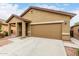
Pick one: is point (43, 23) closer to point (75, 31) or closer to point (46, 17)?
point (46, 17)

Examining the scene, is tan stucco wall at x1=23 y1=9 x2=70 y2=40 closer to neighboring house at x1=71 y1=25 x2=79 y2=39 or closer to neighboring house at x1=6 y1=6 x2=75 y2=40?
neighboring house at x1=6 y1=6 x2=75 y2=40

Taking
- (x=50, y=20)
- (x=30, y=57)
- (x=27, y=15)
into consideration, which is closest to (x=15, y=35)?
(x=27, y=15)

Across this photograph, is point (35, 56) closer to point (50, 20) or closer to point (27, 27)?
point (50, 20)

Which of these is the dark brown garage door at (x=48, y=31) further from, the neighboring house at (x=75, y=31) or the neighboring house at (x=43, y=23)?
the neighboring house at (x=75, y=31)

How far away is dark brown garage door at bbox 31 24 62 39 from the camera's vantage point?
7367 mm

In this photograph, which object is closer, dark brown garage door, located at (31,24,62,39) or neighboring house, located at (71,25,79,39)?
neighboring house, located at (71,25,79,39)

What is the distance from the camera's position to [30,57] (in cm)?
452

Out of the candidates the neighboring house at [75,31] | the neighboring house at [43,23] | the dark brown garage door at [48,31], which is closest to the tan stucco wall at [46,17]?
the neighboring house at [43,23]

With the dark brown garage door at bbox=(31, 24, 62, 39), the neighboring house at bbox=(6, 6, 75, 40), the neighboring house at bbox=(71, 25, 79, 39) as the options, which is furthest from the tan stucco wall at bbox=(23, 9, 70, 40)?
the dark brown garage door at bbox=(31, 24, 62, 39)

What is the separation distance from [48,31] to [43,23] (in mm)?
997

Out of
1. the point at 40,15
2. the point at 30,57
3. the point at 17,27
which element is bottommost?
the point at 30,57

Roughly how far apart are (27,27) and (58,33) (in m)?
3.52

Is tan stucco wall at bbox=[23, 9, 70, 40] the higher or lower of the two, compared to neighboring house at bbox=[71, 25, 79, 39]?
higher

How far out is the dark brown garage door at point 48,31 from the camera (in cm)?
737
